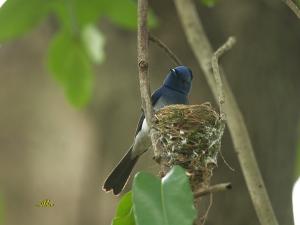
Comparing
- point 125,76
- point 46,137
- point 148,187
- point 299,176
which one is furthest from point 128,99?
point 148,187

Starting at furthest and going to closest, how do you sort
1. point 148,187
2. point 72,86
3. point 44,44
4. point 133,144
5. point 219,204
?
point 44,44 → point 133,144 → point 219,204 → point 72,86 → point 148,187

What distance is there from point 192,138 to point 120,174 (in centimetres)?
80

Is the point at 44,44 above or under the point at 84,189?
above

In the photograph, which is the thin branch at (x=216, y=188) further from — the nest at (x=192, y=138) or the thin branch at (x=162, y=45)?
the thin branch at (x=162, y=45)

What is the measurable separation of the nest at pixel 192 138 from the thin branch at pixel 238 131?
3.3 inches

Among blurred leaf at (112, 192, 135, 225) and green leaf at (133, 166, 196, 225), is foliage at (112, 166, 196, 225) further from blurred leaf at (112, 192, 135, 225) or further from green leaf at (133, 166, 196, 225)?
blurred leaf at (112, 192, 135, 225)

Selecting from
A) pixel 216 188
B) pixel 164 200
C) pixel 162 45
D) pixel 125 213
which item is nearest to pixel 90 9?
pixel 162 45

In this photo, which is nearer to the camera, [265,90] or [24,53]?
[265,90]

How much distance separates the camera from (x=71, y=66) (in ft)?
9.88

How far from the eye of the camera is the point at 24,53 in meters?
3.87

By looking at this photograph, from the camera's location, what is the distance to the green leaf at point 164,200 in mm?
1614

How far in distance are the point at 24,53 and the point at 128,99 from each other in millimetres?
681

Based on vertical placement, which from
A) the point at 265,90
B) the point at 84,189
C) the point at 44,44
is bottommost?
the point at 84,189

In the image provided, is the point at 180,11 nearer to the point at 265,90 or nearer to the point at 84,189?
the point at 265,90
